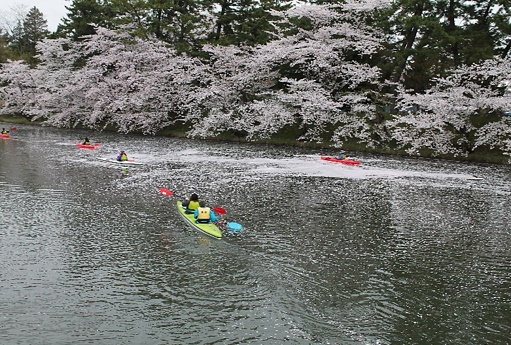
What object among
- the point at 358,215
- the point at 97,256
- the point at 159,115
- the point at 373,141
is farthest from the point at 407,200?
the point at 159,115

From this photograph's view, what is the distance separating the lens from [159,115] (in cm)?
5053

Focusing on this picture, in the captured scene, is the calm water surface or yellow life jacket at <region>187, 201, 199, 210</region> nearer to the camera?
the calm water surface

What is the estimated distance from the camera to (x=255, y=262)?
12.9 meters

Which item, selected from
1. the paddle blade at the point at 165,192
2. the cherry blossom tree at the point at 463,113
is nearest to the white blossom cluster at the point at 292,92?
the cherry blossom tree at the point at 463,113

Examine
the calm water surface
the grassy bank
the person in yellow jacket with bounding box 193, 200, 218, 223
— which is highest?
the grassy bank

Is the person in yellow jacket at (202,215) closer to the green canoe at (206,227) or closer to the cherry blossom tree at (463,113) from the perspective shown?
the green canoe at (206,227)

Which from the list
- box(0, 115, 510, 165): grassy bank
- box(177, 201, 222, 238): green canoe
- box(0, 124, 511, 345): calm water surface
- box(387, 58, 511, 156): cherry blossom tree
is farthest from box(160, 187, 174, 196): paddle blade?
box(0, 115, 510, 165): grassy bank

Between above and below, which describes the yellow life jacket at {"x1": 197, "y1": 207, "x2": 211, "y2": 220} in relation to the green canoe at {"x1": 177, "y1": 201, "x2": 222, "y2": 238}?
above

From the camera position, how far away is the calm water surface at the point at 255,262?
9.38 m

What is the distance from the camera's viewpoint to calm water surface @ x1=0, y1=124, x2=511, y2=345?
9.38 m

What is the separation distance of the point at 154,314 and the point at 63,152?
27.6 metres

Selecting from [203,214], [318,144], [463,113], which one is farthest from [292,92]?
[203,214]

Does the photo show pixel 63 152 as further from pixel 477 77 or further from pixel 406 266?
pixel 477 77

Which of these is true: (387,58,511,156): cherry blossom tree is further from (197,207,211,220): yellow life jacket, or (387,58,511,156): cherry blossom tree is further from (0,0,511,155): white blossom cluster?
(197,207,211,220): yellow life jacket
